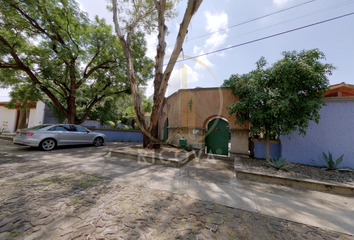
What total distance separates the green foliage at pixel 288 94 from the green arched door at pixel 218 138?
2190mm

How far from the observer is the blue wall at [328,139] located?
184 inches

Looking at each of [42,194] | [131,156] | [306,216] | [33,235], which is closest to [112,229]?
[33,235]

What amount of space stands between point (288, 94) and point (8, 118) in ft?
89.6

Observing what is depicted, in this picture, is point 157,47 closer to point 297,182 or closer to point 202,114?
point 202,114

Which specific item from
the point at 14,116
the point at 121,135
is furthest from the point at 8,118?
the point at 121,135

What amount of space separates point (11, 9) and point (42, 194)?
10539 mm

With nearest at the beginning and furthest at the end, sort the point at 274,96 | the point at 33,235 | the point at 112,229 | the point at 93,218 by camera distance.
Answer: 1. the point at 33,235
2. the point at 112,229
3. the point at 93,218
4. the point at 274,96

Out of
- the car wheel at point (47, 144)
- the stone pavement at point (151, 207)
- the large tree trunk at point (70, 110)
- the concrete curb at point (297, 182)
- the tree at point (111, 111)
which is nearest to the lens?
the stone pavement at point (151, 207)

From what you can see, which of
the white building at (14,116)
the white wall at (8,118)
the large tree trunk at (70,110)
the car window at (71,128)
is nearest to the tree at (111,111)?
the large tree trunk at (70,110)

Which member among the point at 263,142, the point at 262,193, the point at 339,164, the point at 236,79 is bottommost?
the point at 262,193

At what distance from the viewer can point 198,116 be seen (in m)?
7.45

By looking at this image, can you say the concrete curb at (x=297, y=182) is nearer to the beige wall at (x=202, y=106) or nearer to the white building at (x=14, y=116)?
the beige wall at (x=202, y=106)

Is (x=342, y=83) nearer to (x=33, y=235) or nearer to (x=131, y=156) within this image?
(x=131, y=156)

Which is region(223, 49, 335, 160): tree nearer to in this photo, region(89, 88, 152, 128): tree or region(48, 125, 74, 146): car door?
region(48, 125, 74, 146): car door
